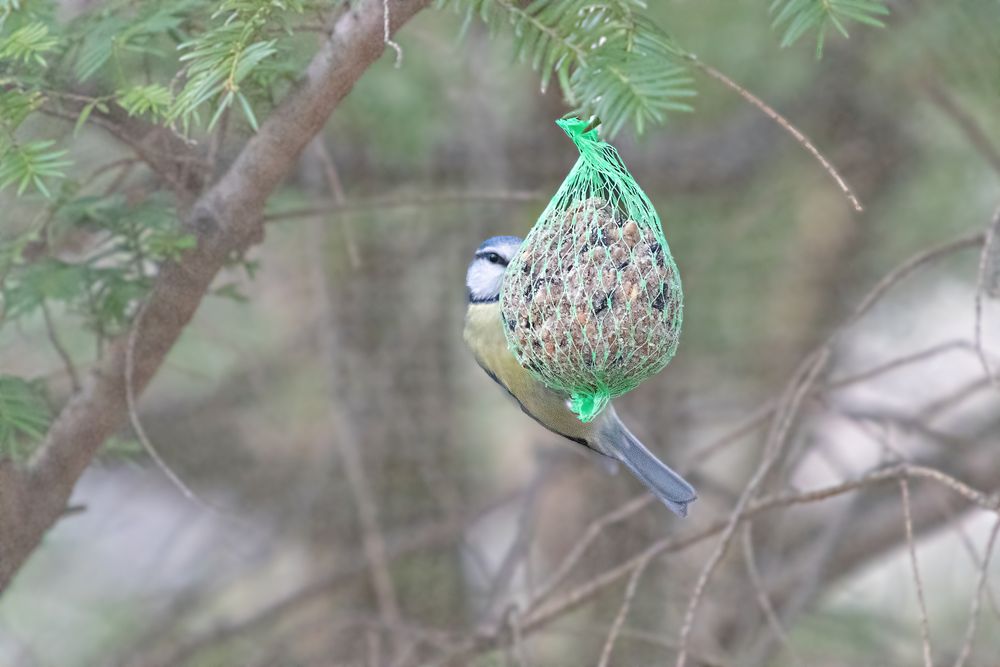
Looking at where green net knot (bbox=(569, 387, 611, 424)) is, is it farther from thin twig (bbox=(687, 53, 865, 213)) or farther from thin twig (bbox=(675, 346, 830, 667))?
thin twig (bbox=(687, 53, 865, 213))

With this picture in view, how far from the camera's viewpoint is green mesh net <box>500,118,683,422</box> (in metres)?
1.54

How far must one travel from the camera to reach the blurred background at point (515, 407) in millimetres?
3049

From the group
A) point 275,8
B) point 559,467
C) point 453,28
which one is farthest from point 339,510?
point 275,8

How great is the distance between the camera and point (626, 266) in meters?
1.55

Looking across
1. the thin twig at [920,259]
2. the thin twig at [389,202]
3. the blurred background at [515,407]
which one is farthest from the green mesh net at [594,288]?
the blurred background at [515,407]

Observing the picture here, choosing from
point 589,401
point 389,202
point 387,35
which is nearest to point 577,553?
point 589,401

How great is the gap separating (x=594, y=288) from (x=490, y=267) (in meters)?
0.62

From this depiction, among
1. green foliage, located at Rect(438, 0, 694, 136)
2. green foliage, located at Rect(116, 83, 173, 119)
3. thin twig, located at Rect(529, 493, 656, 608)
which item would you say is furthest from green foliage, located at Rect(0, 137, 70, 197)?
thin twig, located at Rect(529, 493, 656, 608)

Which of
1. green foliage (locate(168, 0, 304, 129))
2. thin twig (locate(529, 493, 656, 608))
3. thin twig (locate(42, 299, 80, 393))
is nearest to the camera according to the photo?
green foliage (locate(168, 0, 304, 129))

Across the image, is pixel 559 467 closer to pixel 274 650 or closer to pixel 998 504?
pixel 274 650

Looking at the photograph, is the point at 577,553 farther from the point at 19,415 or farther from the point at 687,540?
the point at 19,415

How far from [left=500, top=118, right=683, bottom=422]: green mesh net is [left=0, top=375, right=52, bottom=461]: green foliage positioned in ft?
2.35

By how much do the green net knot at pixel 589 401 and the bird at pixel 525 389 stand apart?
240 mm

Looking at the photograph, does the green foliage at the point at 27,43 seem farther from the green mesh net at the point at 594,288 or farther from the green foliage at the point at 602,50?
the green mesh net at the point at 594,288
